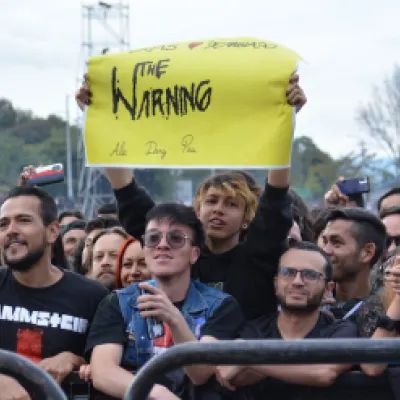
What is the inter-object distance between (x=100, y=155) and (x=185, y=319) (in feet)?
3.23

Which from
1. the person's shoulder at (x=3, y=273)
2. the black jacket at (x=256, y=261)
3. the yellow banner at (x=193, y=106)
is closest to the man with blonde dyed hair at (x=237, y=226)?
the black jacket at (x=256, y=261)

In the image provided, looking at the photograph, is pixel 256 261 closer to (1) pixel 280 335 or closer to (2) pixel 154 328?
(1) pixel 280 335

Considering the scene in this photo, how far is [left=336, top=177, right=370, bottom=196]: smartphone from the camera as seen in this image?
24.3 feet

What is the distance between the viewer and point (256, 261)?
4.70m

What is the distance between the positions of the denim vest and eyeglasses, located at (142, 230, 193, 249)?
21cm

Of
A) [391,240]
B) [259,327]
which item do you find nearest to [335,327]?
[259,327]

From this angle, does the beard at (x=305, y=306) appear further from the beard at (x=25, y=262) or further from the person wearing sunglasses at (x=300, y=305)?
the beard at (x=25, y=262)

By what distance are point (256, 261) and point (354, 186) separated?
2.94m

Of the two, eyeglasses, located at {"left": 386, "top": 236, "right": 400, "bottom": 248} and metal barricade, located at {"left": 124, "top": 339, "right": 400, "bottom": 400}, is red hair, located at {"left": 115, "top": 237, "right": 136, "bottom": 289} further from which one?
metal barricade, located at {"left": 124, "top": 339, "right": 400, "bottom": 400}

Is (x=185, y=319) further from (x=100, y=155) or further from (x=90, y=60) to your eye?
(x=90, y=60)

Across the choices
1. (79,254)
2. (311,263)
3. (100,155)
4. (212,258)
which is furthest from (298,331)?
(79,254)

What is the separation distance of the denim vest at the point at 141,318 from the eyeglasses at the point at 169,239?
21cm

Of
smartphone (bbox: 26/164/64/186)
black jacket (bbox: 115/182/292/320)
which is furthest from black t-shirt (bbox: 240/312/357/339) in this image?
smartphone (bbox: 26/164/64/186)

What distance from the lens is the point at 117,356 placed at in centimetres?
418
